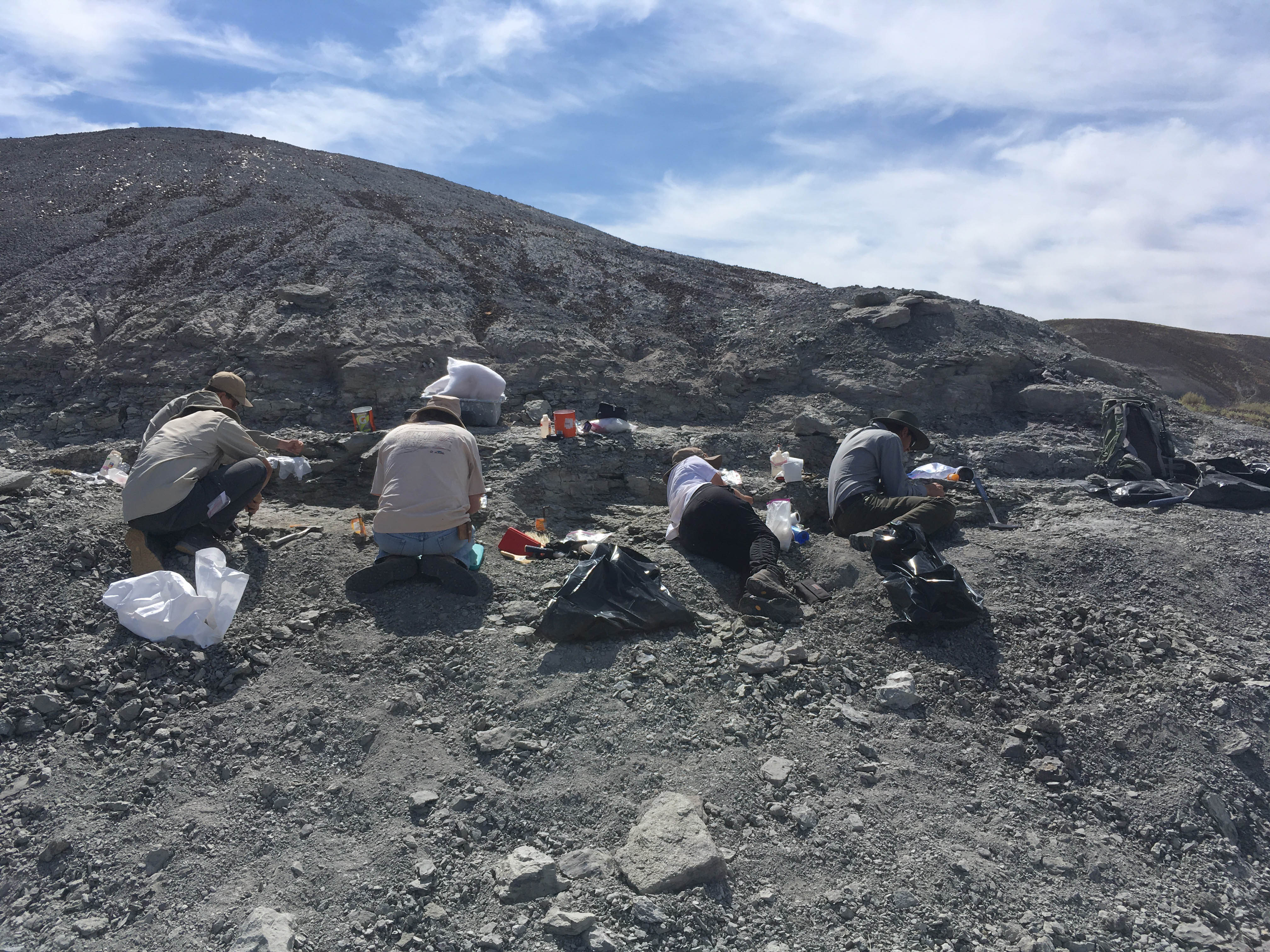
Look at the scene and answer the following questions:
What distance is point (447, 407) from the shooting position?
5129 mm

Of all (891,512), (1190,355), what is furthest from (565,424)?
(1190,355)

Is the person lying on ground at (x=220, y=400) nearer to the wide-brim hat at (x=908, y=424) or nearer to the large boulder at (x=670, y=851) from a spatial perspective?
the large boulder at (x=670, y=851)

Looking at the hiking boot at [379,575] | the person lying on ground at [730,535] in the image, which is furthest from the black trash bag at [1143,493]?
the hiking boot at [379,575]

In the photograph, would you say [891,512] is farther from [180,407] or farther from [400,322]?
[400,322]

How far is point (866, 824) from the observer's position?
2816 mm

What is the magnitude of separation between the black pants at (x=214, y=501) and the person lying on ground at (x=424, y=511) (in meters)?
0.79

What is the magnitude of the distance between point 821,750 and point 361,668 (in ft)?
7.32

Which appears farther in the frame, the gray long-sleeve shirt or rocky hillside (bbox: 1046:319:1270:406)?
rocky hillside (bbox: 1046:319:1270:406)

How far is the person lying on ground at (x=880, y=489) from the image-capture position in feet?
16.2

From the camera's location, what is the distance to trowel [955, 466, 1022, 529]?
18.7 feet

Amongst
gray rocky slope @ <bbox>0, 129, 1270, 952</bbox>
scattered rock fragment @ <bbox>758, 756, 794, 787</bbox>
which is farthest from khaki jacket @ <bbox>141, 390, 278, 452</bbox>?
scattered rock fragment @ <bbox>758, 756, 794, 787</bbox>

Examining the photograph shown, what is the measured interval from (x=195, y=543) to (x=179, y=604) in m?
A: 0.74

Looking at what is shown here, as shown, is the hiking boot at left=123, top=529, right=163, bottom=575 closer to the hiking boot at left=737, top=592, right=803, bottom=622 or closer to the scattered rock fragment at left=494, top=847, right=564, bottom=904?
the scattered rock fragment at left=494, top=847, right=564, bottom=904

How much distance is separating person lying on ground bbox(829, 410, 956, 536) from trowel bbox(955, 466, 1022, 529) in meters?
0.69
